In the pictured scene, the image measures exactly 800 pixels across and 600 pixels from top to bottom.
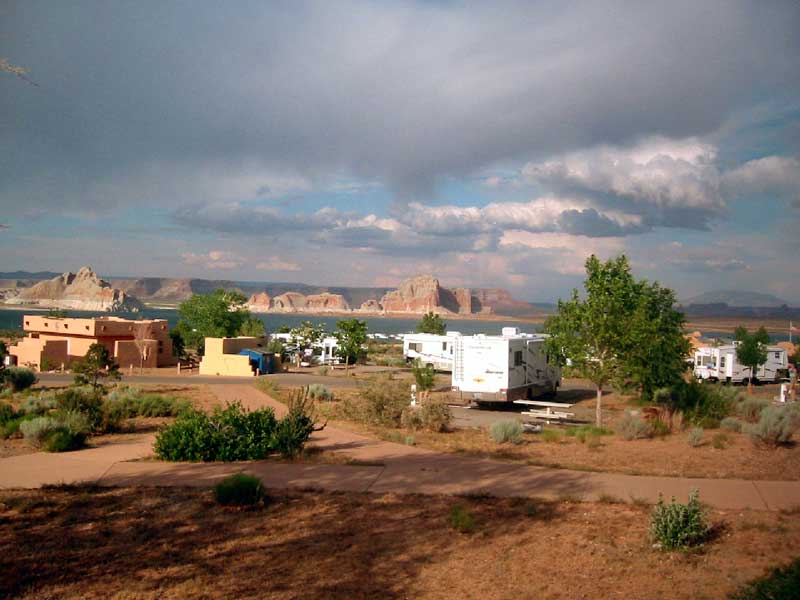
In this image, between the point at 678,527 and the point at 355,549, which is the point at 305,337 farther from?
the point at 678,527

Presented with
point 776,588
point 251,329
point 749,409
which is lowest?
point 749,409

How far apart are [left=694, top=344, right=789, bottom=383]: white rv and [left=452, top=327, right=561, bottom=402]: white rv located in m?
14.7

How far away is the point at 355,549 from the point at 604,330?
12.4 metres

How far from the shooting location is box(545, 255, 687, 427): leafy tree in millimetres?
17562

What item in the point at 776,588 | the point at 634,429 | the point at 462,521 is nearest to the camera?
the point at 776,588

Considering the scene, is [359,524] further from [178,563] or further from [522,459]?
[522,459]

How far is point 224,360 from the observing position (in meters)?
35.3

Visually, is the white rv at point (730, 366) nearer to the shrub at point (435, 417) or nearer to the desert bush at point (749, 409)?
the desert bush at point (749, 409)

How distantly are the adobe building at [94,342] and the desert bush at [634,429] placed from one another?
29675 mm

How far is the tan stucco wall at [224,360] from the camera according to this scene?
116 ft

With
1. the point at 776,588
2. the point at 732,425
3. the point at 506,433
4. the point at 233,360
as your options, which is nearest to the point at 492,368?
the point at 732,425

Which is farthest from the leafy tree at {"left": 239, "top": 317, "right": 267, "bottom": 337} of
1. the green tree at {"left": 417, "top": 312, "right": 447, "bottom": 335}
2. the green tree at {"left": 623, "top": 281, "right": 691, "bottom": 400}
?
the green tree at {"left": 623, "top": 281, "right": 691, "bottom": 400}

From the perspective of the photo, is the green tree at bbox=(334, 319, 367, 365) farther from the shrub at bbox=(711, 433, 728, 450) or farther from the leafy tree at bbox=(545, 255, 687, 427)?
the shrub at bbox=(711, 433, 728, 450)

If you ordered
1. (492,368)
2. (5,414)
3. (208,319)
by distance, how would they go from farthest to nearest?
(208,319), (492,368), (5,414)
